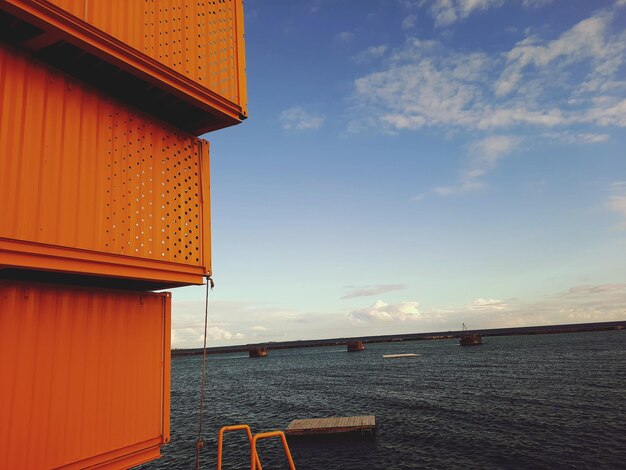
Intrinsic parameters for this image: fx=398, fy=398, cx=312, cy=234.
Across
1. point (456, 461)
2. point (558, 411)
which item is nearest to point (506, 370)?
point (558, 411)

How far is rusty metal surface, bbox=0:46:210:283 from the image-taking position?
4762 millimetres

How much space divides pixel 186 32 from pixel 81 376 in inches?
227

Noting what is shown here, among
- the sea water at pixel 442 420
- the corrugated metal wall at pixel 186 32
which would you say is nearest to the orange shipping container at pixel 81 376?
the corrugated metal wall at pixel 186 32

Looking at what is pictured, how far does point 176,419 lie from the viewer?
40.8m

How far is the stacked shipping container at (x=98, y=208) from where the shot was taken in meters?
4.91

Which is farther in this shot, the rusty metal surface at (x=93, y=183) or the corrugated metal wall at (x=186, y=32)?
the corrugated metal wall at (x=186, y=32)

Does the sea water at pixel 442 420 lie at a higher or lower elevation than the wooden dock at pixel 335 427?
lower

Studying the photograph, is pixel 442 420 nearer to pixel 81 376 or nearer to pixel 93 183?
pixel 81 376

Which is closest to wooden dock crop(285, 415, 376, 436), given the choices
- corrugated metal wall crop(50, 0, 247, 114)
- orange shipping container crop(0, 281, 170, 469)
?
orange shipping container crop(0, 281, 170, 469)

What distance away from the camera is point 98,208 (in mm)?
5496

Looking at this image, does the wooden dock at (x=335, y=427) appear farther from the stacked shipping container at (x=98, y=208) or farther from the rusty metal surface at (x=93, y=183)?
the rusty metal surface at (x=93, y=183)

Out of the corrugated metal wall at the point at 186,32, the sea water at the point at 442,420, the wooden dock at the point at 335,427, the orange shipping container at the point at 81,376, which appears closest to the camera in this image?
the orange shipping container at the point at 81,376

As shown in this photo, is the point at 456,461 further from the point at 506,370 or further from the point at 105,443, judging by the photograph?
the point at 506,370

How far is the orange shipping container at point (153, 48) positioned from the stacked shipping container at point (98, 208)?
0.8 inches
